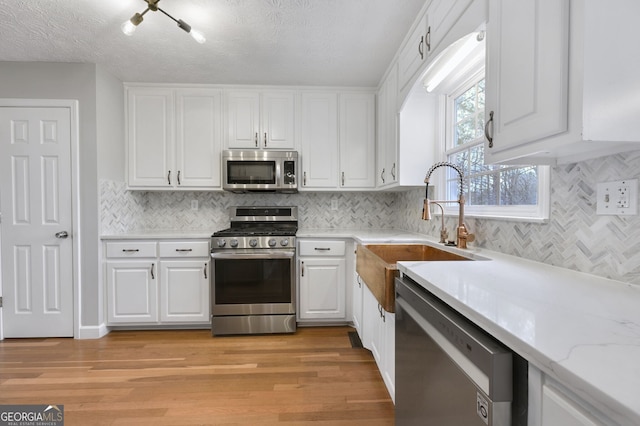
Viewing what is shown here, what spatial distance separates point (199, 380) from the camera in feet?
5.94

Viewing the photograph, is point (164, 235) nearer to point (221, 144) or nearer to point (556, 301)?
point (221, 144)

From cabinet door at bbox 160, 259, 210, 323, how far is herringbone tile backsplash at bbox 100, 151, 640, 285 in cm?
59

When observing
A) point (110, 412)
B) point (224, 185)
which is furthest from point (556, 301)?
point (224, 185)

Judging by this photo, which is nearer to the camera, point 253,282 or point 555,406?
point 555,406

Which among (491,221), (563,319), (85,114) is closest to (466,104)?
(491,221)

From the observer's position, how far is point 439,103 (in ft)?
6.96

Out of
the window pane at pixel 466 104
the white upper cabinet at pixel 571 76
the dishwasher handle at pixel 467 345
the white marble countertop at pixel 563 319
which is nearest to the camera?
the white marble countertop at pixel 563 319

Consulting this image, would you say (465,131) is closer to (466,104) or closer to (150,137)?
(466,104)

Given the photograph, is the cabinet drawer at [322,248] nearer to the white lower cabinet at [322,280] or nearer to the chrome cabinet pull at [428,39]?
the white lower cabinet at [322,280]

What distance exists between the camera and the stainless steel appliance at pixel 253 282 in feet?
7.97

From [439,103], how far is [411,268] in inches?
62.9

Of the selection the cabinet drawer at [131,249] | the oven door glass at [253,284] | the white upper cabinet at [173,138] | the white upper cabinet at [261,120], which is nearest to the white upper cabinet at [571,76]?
the oven door glass at [253,284]

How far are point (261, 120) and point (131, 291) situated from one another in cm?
Answer: 200

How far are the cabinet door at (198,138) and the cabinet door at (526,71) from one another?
2.40 metres
